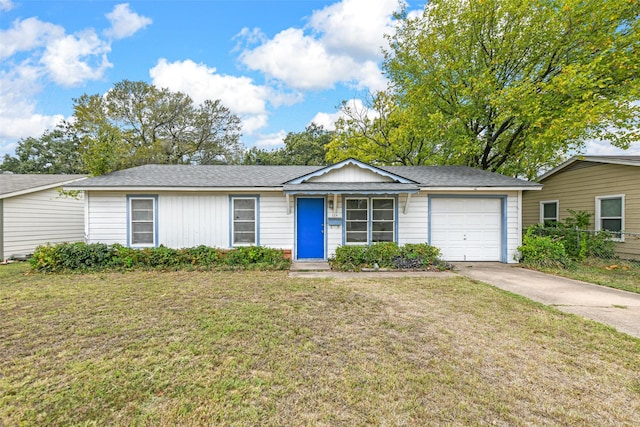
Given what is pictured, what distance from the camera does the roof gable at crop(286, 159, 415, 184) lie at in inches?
367

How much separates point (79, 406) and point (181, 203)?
7653 millimetres

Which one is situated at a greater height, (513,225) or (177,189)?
(177,189)

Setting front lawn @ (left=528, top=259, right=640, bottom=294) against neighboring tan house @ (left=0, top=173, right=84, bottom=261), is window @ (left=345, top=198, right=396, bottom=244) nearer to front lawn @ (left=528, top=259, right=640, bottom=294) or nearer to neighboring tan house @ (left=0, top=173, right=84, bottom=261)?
front lawn @ (left=528, top=259, right=640, bottom=294)

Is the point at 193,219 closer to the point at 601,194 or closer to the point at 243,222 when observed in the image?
the point at 243,222

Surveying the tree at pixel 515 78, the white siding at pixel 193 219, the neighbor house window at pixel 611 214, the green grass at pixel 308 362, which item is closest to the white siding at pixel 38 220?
the white siding at pixel 193 219

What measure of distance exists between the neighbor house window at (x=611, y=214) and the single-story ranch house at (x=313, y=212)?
3.64 meters

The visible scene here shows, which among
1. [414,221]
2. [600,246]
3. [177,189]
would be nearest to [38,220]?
[177,189]

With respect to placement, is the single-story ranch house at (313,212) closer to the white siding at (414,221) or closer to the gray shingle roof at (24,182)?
the white siding at (414,221)

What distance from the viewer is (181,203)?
9477 mm

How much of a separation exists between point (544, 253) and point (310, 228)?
285 inches

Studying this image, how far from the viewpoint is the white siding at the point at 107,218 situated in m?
9.23

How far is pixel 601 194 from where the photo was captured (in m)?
10.8

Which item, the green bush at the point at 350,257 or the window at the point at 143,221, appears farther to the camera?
the window at the point at 143,221

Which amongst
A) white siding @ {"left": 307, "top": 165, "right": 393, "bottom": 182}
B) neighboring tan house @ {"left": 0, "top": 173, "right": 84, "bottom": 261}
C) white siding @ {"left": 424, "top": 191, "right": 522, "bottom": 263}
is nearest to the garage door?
white siding @ {"left": 424, "top": 191, "right": 522, "bottom": 263}
